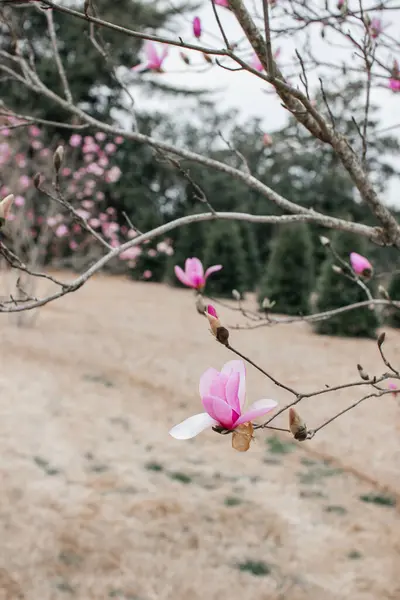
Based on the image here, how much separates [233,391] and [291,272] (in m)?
9.42

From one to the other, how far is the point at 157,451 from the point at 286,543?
1.27m

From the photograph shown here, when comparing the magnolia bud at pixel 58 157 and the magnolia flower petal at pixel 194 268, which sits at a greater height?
the magnolia bud at pixel 58 157

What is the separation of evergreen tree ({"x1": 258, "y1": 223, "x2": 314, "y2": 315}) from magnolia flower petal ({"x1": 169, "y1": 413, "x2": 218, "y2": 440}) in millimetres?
9337

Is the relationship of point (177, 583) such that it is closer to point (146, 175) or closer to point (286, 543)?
point (286, 543)

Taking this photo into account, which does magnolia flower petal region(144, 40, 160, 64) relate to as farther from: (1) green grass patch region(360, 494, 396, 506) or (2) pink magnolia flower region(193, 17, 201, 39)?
(1) green grass patch region(360, 494, 396, 506)

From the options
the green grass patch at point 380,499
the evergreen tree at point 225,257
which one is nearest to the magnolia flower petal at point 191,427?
the green grass patch at point 380,499

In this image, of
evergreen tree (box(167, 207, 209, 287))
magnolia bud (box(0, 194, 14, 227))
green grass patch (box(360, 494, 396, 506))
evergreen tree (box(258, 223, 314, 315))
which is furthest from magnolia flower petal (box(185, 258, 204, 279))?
evergreen tree (box(167, 207, 209, 287))

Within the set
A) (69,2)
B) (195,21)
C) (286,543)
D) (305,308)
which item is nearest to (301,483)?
(286,543)

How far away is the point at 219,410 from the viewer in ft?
3.09

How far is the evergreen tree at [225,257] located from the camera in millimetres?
12898

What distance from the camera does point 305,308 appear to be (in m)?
10.1

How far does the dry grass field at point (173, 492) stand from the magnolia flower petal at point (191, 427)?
172 cm

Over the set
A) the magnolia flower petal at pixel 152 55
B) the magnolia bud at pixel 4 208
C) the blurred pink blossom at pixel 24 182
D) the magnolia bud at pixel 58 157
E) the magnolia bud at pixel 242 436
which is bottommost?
the magnolia bud at pixel 242 436

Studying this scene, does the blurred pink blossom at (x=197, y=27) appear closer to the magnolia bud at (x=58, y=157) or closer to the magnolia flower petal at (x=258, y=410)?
the magnolia bud at (x=58, y=157)
